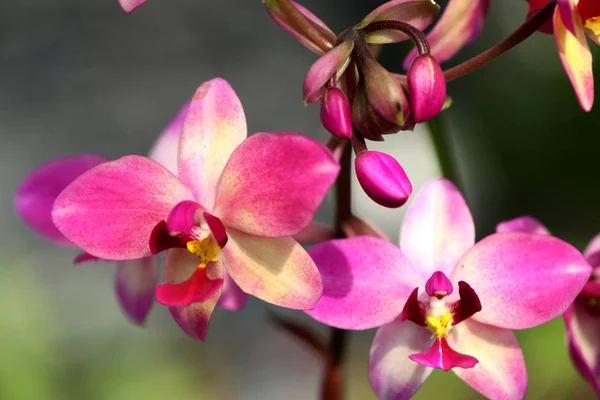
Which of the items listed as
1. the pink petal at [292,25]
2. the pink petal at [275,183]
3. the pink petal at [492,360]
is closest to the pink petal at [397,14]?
the pink petal at [292,25]

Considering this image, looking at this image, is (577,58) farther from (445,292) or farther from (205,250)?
(205,250)

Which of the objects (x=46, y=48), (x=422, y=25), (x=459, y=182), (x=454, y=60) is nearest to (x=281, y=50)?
(x=454, y=60)

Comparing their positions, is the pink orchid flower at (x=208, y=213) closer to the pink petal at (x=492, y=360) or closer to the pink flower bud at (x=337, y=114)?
the pink flower bud at (x=337, y=114)

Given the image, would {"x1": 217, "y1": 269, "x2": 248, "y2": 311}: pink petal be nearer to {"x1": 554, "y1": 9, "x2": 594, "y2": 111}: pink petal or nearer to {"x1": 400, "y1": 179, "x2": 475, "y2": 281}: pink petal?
{"x1": 400, "y1": 179, "x2": 475, "y2": 281}: pink petal

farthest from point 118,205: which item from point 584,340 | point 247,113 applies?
point 247,113

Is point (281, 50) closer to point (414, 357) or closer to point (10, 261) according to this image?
point (10, 261)
